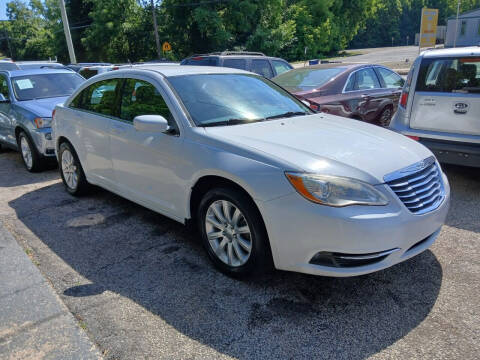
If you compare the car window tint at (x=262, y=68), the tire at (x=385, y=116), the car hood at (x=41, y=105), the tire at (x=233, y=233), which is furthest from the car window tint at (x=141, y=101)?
the car window tint at (x=262, y=68)

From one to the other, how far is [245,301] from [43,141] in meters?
4.86

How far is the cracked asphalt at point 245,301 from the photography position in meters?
2.51

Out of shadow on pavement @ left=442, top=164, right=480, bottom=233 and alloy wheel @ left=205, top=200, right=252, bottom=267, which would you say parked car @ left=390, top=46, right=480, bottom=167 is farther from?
alloy wheel @ left=205, top=200, right=252, bottom=267

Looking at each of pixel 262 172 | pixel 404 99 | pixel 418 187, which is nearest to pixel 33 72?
pixel 404 99

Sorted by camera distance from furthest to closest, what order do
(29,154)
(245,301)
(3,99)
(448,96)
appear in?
(3,99), (29,154), (448,96), (245,301)

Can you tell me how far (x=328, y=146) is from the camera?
3.14 meters

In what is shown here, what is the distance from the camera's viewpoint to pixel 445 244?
12.4ft

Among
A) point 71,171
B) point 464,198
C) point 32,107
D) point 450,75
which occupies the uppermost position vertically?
point 450,75

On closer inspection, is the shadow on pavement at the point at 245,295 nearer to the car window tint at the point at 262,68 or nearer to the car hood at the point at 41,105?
the car hood at the point at 41,105

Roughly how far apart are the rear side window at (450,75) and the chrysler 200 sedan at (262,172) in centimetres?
190

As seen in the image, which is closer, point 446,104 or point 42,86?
point 446,104

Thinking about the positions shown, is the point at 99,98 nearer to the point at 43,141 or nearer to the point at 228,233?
the point at 43,141

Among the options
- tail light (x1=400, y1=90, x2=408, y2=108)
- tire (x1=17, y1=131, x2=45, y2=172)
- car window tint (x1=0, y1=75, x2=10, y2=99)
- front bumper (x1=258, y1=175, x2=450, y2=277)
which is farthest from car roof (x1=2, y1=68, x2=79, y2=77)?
front bumper (x1=258, y1=175, x2=450, y2=277)

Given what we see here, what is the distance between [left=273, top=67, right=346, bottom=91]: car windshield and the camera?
275 inches
